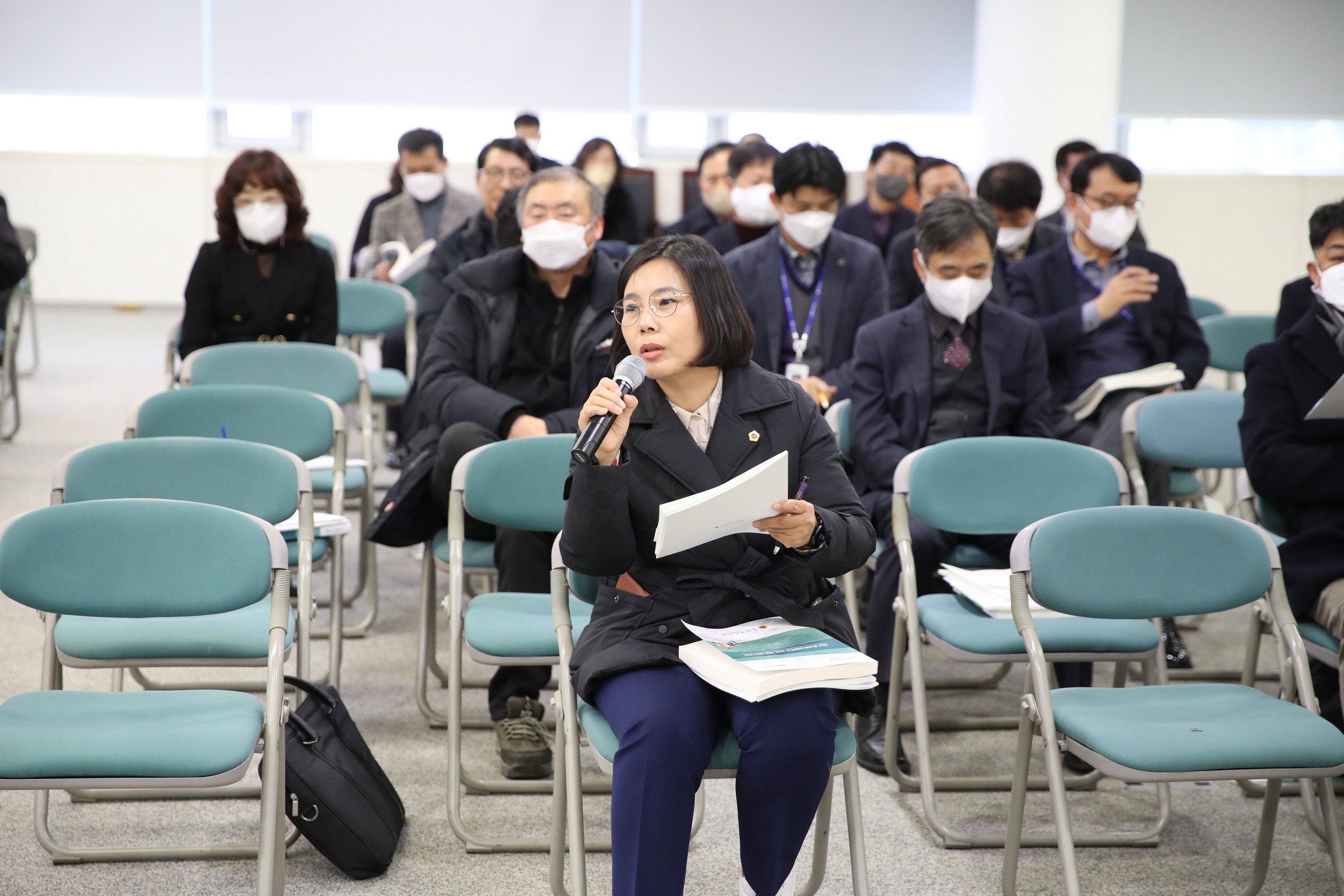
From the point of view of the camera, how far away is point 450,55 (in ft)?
36.2

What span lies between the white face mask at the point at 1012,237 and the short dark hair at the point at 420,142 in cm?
295

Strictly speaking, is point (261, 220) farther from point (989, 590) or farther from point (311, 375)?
point (989, 590)

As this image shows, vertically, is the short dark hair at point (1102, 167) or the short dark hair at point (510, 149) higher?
the short dark hair at point (510, 149)

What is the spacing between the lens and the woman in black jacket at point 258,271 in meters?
4.40

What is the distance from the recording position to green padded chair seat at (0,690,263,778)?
1.87 meters

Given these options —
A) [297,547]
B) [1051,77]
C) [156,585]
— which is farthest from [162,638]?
[1051,77]

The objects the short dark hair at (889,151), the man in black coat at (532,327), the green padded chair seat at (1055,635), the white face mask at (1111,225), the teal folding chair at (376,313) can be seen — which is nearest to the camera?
the green padded chair seat at (1055,635)

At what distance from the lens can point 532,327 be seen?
346 cm

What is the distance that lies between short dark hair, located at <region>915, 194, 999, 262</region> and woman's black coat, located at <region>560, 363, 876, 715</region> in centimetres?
134

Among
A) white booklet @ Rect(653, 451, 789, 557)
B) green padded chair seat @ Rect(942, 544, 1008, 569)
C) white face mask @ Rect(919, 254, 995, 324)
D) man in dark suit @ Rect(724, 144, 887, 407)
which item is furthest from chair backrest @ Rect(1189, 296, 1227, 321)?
white booklet @ Rect(653, 451, 789, 557)

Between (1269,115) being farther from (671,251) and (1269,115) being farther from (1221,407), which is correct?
(671,251)

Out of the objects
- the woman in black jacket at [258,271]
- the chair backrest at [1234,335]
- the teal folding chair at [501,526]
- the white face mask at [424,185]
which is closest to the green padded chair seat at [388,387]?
the woman in black jacket at [258,271]

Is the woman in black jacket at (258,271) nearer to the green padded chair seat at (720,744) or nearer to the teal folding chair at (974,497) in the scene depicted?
the teal folding chair at (974,497)

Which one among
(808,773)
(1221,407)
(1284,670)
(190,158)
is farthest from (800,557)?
(190,158)
